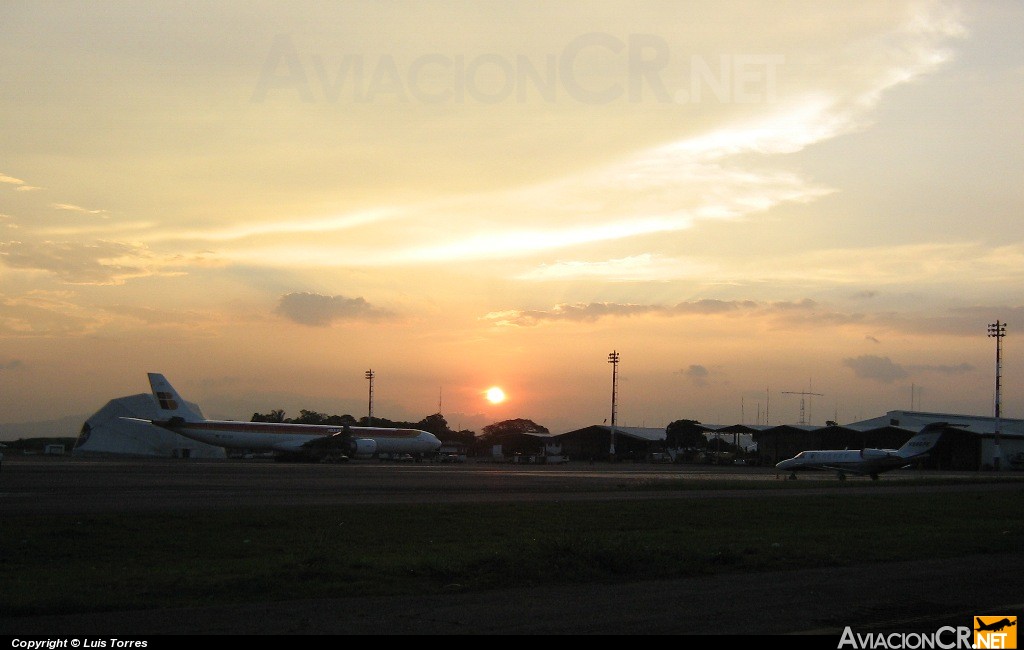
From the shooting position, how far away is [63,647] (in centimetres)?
1027

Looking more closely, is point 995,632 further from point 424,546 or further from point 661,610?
point 424,546

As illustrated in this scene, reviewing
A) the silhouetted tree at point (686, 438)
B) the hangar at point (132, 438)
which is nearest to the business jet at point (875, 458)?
the hangar at point (132, 438)

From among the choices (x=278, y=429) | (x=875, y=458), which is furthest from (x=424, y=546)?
(x=278, y=429)

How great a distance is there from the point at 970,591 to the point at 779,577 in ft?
10.1

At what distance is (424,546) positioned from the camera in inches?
886

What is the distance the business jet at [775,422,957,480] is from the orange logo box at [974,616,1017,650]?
195ft

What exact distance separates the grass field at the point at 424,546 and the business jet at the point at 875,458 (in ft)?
112

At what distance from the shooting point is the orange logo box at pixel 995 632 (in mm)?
11055

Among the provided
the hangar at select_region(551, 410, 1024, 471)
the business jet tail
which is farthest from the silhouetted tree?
the business jet tail

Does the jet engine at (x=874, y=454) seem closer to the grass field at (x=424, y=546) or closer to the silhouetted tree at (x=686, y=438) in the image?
the grass field at (x=424, y=546)

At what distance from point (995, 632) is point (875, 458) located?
62.6 meters

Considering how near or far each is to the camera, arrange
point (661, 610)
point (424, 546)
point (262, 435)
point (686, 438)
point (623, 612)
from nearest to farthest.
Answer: point (623, 612) < point (661, 610) < point (424, 546) < point (262, 435) < point (686, 438)

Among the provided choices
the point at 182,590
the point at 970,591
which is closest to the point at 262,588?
the point at 182,590

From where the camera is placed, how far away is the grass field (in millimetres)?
15312
